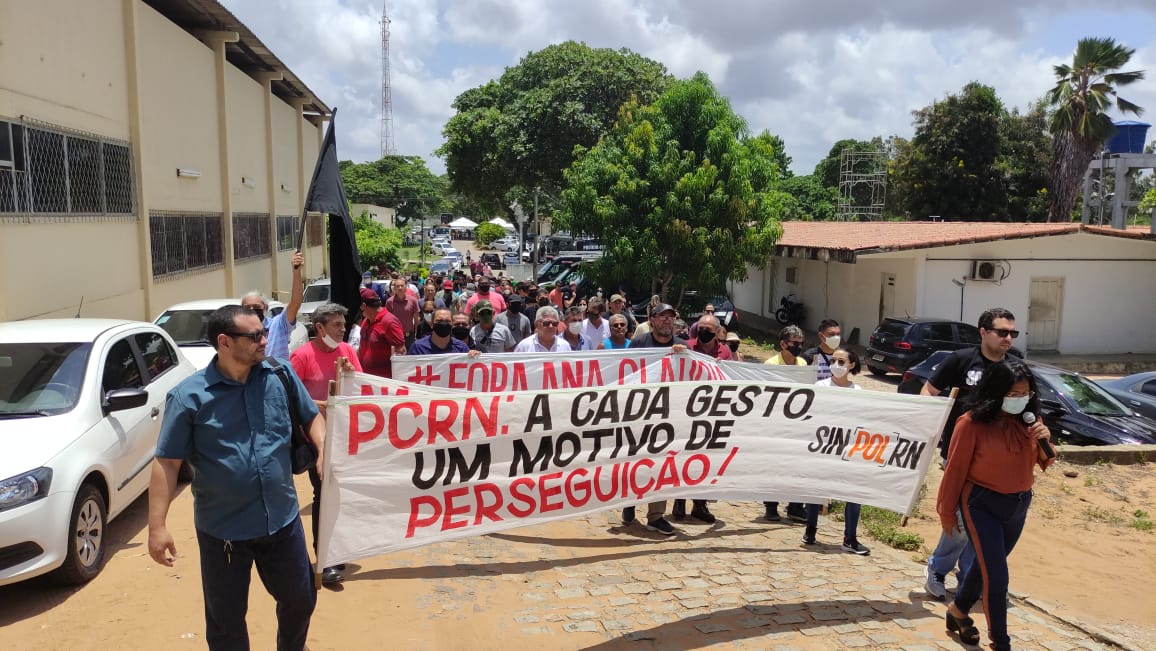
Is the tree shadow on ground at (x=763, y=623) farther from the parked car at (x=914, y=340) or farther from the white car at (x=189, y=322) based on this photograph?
the parked car at (x=914, y=340)

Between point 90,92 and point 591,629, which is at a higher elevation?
point 90,92

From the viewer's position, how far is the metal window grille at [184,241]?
14.4 m

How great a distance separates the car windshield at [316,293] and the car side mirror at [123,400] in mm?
13536

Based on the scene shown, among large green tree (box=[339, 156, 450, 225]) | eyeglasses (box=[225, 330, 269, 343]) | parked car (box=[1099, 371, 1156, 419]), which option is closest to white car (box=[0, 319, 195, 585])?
eyeglasses (box=[225, 330, 269, 343])

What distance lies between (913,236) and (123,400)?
19.6 m

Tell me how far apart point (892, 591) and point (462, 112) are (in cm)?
3355

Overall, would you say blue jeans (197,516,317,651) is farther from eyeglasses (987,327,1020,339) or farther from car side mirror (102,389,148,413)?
eyeglasses (987,327,1020,339)

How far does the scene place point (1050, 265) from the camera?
21.5 metres

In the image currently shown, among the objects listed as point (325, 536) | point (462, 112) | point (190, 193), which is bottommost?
point (325, 536)

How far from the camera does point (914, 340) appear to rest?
17.2 metres

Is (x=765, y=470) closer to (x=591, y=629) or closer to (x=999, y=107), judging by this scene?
(x=591, y=629)

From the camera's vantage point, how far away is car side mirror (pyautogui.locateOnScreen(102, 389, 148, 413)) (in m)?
5.59

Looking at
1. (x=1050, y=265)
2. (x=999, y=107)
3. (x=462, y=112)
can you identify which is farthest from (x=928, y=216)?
(x=462, y=112)

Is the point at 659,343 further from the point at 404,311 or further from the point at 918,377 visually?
the point at 918,377
